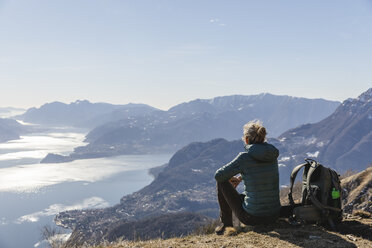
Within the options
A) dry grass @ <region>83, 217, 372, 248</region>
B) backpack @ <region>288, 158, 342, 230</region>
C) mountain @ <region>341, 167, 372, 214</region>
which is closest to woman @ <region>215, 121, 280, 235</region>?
dry grass @ <region>83, 217, 372, 248</region>

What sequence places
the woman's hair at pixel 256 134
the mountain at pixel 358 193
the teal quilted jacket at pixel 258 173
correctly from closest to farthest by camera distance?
the teal quilted jacket at pixel 258 173, the woman's hair at pixel 256 134, the mountain at pixel 358 193

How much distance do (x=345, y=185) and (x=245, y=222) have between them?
1574cm

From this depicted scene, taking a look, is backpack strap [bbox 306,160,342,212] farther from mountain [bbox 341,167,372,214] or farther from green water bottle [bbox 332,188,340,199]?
mountain [bbox 341,167,372,214]

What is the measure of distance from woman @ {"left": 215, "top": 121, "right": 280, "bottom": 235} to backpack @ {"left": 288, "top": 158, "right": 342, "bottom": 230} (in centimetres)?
70

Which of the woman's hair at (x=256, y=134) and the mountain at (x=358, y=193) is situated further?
the mountain at (x=358, y=193)

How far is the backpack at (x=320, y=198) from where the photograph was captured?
25.0 feet

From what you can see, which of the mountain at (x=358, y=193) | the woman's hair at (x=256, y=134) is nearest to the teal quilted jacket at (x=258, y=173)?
the woman's hair at (x=256, y=134)

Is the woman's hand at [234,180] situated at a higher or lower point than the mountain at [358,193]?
higher

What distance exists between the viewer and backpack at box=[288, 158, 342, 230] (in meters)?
7.61

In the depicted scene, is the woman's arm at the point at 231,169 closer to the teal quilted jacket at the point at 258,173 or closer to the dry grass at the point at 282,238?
the teal quilted jacket at the point at 258,173

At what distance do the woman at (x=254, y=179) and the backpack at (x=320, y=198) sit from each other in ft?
2.30

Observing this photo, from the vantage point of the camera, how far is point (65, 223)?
194m

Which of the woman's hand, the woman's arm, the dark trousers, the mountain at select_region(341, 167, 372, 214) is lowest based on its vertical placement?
the mountain at select_region(341, 167, 372, 214)

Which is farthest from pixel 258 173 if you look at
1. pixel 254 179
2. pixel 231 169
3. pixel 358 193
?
pixel 358 193
